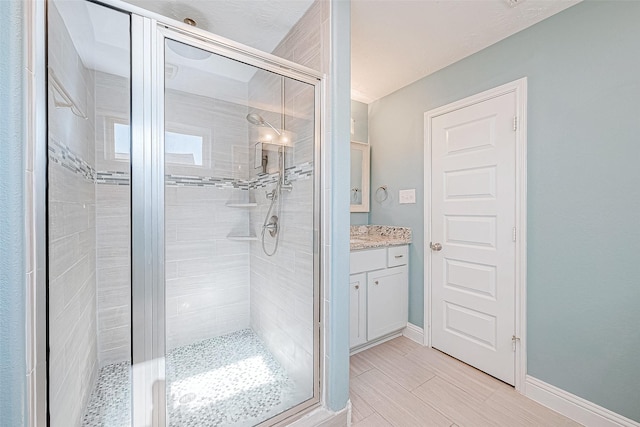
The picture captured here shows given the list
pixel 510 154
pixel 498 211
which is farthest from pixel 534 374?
pixel 510 154

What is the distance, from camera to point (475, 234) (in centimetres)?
187

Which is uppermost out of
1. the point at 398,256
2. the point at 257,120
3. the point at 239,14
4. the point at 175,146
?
the point at 239,14

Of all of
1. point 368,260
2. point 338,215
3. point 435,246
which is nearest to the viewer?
point 338,215

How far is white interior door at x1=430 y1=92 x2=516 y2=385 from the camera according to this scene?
5.57 feet

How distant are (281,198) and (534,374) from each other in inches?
78.2

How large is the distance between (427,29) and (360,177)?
137 centimetres

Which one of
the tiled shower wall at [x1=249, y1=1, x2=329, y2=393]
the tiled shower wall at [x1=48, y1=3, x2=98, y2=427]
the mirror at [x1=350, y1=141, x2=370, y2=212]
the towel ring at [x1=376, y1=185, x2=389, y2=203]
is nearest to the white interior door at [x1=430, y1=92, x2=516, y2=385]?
the towel ring at [x1=376, y1=185, x2=389, y2=203]

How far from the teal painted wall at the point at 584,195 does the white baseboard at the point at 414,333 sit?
0.79 metres

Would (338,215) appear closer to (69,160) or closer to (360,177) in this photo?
Result: (69,160)

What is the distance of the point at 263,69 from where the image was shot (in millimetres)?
1354

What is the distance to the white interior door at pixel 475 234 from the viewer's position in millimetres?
1698

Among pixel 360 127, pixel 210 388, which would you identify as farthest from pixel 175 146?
pixel 360 127

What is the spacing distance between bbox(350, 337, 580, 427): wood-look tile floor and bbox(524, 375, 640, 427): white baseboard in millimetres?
42

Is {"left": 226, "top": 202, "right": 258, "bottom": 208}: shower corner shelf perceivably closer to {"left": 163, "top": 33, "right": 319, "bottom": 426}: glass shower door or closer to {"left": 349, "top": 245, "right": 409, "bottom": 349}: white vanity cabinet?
{"left": 163, "top": 33, "right": 319, "bottom": 426}: glass shower door
